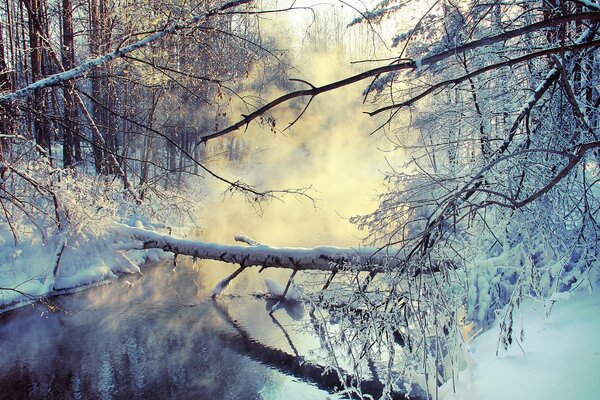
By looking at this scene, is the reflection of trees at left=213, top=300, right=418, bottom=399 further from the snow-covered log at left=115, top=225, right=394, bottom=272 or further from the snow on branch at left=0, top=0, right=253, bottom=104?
the snow on branch at left=0, top=0, right=253, bottom=104

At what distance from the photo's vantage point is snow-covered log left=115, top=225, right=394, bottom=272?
9219 millimetres

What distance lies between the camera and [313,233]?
18281mm

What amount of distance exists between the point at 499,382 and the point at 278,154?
3126 cm

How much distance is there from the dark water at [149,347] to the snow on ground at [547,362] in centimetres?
289

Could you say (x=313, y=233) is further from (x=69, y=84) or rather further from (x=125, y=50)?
(x=125, y=50)

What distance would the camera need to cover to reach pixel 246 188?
3.97 m

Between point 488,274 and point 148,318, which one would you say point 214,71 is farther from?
point 148,318

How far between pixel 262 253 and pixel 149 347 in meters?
3.10

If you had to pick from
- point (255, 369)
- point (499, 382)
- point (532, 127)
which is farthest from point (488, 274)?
point (255, 369)

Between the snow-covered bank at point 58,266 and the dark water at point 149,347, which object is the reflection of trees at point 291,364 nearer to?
the dark water at point 149,347

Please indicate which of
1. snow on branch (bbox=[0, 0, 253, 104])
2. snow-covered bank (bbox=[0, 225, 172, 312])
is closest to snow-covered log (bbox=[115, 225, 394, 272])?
snow-covered bank (bbox=[0, 225, 172, 312])

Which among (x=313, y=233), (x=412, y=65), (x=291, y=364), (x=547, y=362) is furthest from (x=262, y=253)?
(x=412, y=65)

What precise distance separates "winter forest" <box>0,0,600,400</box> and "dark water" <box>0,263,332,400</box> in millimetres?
49

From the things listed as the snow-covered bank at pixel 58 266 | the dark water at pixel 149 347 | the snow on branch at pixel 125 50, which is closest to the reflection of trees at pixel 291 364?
the dark water at pixel 149 347
